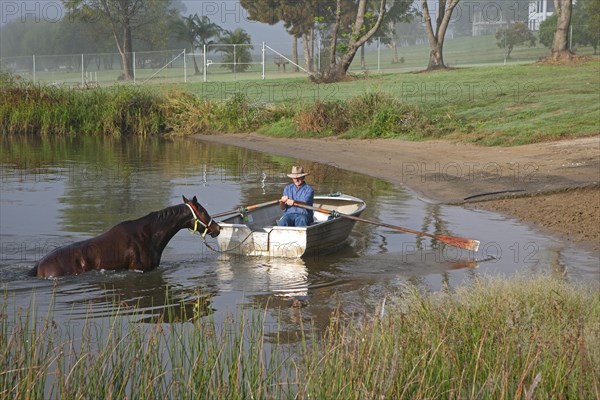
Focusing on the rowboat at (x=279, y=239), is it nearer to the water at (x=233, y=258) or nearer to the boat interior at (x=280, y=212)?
the water at (x=233, y=258)

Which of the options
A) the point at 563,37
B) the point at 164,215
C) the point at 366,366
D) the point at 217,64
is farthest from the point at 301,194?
the point at 217,64

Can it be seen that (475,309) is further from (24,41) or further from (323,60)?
(24,41)

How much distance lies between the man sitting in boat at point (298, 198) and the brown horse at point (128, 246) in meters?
2.18

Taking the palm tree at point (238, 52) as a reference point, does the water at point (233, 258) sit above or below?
below

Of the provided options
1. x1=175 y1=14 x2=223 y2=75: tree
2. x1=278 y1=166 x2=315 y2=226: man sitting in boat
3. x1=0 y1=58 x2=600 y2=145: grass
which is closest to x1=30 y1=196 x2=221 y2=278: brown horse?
x1=278 y1=166 x2=315 y2=226: man sitting in boat

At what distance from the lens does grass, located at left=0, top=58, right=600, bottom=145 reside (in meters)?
30.6

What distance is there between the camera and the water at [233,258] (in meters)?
12.9

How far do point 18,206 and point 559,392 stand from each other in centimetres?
1643

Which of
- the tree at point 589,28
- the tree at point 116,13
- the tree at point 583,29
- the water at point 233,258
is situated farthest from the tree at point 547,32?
the water at point 233,258

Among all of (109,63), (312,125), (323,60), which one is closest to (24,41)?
(109,63)

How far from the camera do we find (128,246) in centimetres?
1385

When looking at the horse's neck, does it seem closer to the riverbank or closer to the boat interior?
the boat interior

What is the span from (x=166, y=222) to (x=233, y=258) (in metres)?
2.07

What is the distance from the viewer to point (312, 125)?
34.3 m
